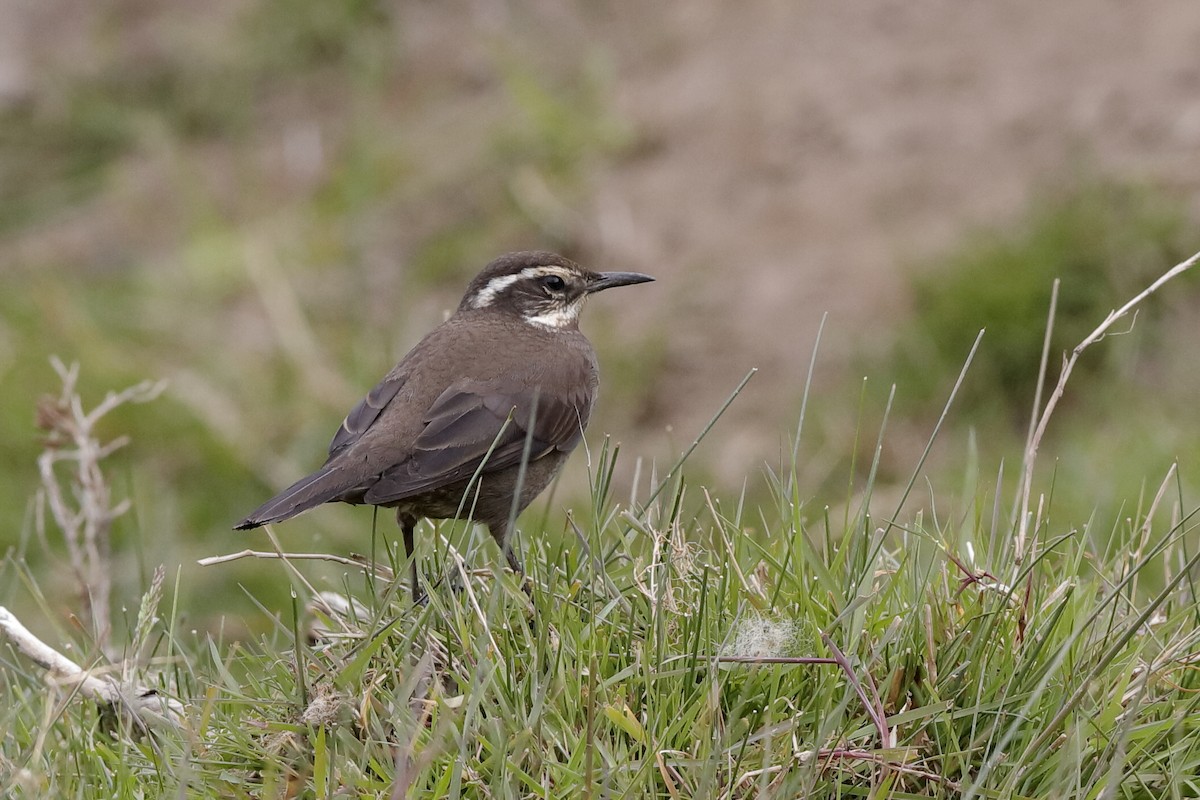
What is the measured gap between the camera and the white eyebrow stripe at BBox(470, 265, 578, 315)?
253 inches

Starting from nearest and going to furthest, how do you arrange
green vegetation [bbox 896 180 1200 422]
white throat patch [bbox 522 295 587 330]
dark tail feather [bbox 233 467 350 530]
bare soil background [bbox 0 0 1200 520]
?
dark tail feather [bbox 233 467 350 530] → white throat patch [bbox 522 295 587 330] → green vegetation [bbox 896 180 1200 422] → bare soil background [bbox 0 0 1200 520]

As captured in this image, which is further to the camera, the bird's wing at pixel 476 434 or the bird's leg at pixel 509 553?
the bird's wing at pixel 476 434

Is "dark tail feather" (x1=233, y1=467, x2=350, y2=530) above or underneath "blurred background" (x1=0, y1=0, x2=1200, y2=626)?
above

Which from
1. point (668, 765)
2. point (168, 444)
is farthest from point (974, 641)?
point (168, 444)

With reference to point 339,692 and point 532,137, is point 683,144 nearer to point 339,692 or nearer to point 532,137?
point 532,137

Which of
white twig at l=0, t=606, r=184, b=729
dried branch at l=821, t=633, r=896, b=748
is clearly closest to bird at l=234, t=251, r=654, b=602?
white twig at l=0, t=606, r=184, b=729

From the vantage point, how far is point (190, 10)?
13.2 m

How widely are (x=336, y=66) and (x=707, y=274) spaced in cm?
437

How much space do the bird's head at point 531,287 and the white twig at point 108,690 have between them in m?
2.53

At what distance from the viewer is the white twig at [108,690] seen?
402 centimetres

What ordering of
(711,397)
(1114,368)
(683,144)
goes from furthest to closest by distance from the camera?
(683,144), (711,397), (1114,368)

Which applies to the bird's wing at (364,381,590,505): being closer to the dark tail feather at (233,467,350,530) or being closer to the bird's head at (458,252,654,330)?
the dark tail feather at (233,467,350,530)

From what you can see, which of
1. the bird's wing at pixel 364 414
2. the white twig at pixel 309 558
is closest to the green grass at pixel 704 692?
the white twig at pixel 309 558

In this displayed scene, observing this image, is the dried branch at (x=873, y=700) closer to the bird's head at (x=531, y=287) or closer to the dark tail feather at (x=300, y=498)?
the dark tail feather at (x=300, y=498)
